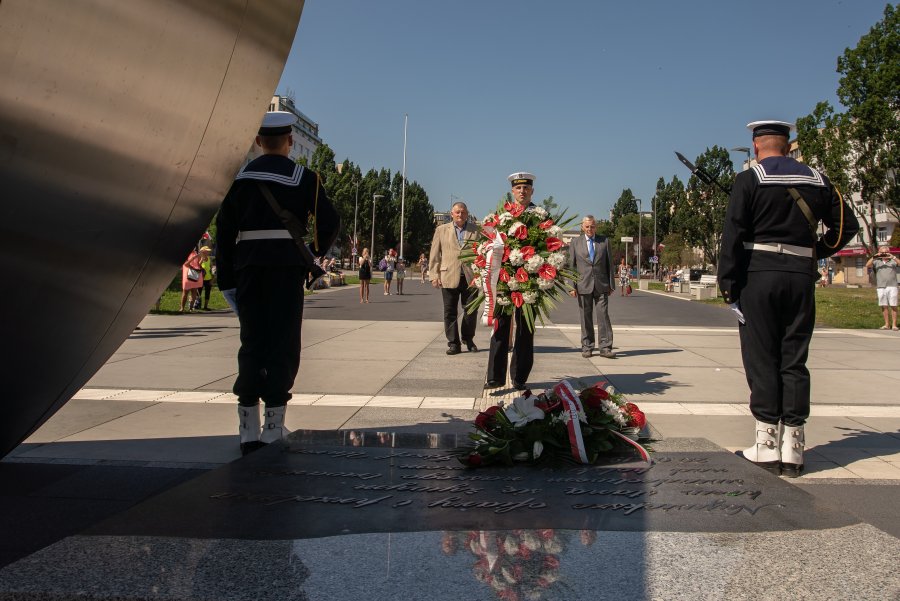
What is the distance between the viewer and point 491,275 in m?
6.43

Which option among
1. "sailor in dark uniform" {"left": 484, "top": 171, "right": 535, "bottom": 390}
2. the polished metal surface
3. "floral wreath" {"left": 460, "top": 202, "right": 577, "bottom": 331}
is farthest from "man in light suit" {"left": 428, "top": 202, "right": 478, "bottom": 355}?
the polished metal surface

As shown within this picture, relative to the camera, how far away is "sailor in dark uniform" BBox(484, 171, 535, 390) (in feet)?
22.2

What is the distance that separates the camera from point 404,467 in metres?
3.38

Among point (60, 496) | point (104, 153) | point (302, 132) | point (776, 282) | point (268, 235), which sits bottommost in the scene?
point (60, 496)

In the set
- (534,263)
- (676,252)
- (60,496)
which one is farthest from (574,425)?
(676,252)

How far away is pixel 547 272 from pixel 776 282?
2399 mm

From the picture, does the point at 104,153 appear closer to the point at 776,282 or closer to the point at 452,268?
the point at 776,282

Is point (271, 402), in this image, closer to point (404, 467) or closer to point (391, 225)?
point (404, 467)

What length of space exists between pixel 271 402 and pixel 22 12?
8.78 ft

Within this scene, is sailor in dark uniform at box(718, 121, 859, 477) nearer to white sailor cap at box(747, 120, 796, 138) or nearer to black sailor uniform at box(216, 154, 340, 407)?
white sailor cap at box(747, 120, 796, 138)

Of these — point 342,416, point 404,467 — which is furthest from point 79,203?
point 342,416

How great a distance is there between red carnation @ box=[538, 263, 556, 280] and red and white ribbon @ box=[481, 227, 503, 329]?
356 mm

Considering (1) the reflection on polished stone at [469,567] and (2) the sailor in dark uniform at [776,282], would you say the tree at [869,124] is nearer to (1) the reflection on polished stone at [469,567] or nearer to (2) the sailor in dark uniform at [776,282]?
(2) the sailor in dark uniform at [776,282]

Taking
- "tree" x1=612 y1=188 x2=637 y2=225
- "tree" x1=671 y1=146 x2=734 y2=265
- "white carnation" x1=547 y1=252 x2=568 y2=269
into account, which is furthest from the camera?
"tree" x1=612 y1=188 x2=637 y2=225
